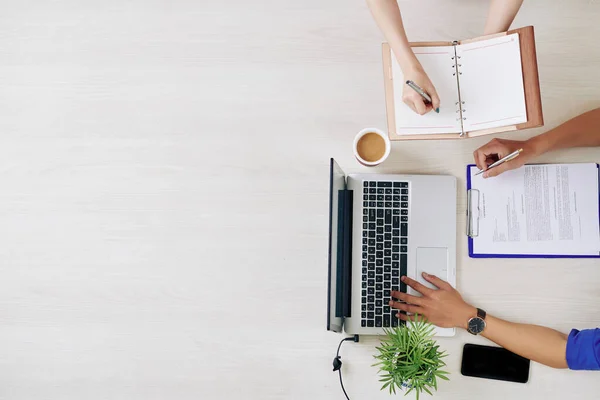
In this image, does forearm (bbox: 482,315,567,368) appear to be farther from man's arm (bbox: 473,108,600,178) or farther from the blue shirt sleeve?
man's arm (bbox: 473,108,600,178)

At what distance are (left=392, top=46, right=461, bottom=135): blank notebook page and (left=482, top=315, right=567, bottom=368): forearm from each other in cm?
47

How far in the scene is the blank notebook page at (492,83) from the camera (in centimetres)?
106

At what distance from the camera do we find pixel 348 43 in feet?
4.20

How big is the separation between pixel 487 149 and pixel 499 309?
1.26 feet

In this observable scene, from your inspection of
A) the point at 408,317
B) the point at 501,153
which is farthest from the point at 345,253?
the point at 501,153

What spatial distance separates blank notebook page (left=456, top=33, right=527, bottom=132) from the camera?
3.49 feet

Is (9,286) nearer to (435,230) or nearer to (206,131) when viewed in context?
(206,131)

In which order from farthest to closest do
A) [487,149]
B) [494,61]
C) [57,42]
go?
1. [57,42]
2. [487,149]
3. [494,61]

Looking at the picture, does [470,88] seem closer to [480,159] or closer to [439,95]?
[439,95]

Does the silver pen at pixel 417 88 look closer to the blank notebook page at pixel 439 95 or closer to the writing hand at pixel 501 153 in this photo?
the blank notebook page at pixel 439 95

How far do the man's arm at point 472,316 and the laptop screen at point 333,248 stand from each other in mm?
189

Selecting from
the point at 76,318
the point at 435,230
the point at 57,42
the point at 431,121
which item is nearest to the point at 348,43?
the point at 431,121

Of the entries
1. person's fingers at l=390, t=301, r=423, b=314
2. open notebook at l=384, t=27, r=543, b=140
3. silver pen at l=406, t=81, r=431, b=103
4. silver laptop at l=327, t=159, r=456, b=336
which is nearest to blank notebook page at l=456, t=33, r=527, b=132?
open notebook at l=384, t=27, r=543, b=140

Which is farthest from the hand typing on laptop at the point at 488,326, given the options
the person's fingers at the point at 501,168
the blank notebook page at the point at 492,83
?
the blank notebook page at the point at 492,83
